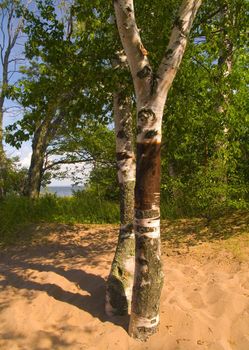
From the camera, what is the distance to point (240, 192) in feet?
27.8

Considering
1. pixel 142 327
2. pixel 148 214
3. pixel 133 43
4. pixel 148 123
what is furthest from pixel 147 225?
pixel 133 43

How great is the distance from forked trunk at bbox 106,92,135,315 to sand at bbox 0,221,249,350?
1.26ft

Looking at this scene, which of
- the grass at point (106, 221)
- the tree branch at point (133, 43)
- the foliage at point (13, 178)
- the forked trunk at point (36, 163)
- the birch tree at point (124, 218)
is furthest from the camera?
the foliage at point (13, 178)

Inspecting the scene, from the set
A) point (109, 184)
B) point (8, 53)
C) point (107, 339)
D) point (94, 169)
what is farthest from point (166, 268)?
point (8, 53)

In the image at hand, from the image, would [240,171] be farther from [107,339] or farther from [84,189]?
[84,189]

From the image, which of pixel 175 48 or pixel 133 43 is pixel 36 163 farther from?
pixel 175 48

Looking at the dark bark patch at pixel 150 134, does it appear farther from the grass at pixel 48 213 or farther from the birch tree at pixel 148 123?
the grass at pixel 48 213

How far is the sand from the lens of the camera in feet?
14.9

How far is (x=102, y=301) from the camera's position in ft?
18.5

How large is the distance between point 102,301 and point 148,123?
Answer: 121 inches

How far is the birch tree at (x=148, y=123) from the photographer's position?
4156 millimetres

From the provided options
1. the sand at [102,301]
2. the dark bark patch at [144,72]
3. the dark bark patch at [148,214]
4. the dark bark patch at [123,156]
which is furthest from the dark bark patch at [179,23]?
the sand at [102,301]

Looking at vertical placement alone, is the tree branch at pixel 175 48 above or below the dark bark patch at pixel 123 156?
A: above

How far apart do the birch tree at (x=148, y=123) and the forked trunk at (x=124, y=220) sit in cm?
92
